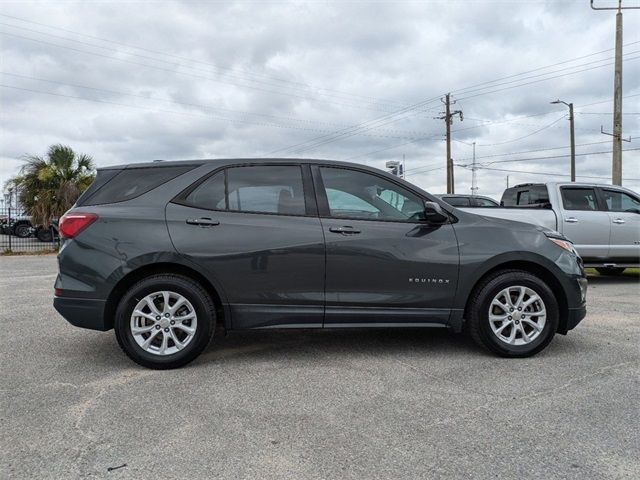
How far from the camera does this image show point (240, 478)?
8.19ft

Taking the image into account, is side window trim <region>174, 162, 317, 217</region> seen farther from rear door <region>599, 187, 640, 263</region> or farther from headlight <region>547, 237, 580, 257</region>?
rear door <region>599, 187, 640, 263</region>

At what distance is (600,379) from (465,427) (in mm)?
1558

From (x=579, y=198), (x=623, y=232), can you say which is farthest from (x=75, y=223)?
(x=623, y=232)

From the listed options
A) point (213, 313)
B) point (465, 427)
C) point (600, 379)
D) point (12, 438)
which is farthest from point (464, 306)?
point (12, 438)

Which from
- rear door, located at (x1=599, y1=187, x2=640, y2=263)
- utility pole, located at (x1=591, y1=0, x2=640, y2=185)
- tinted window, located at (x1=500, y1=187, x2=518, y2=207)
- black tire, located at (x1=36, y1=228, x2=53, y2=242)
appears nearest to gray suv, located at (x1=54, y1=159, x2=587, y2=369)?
rear door, located at (x1=599, y1=187, x2=640, y2=263)

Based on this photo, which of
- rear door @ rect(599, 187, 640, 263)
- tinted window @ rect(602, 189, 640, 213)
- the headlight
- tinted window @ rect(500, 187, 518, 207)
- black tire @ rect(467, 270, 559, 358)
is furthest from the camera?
tinted window @ rect(500, 187, 518, 207)

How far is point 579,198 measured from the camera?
371 inches

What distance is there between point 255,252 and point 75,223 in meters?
1.50

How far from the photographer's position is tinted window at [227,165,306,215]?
14.3 ft

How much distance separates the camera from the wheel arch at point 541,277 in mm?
4469

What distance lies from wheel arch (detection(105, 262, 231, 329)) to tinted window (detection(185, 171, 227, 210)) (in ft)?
1.80

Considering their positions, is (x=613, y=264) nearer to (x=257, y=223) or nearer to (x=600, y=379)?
(x=600, y=379)

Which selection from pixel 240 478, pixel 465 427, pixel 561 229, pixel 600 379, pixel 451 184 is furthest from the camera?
pixel 451 184

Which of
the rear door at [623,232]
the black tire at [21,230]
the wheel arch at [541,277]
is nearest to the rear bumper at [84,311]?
the wheel arch at [541,277]
